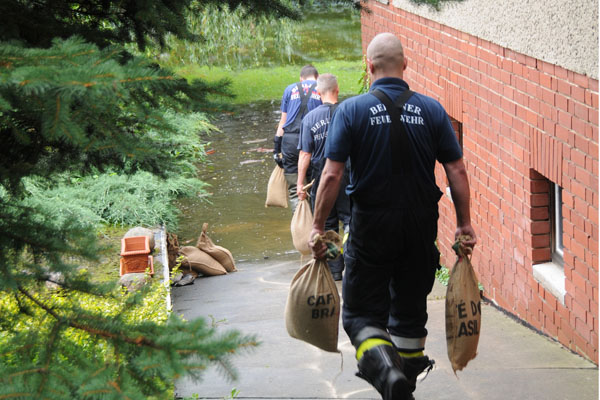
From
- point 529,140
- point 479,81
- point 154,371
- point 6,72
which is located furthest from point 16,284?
point 479,81

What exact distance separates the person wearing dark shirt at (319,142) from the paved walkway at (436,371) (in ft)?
4.01

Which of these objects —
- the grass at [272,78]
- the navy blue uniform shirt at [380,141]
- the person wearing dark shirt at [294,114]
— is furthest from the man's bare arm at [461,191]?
the grass at [272,78]

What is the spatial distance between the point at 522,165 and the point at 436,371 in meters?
2.07

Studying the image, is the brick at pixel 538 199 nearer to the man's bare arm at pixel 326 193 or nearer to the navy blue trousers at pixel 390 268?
the navy blue trousers at pixel 390 268

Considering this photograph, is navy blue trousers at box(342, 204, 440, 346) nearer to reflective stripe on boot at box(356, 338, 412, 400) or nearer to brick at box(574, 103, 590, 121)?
reflective stripe on boot at box(356, 338, 412, 400)

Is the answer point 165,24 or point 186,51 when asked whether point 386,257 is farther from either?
point 186,51

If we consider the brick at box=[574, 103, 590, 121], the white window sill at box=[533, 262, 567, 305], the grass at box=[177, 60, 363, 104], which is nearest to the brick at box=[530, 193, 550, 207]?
Answer: the white window sill at box=[533, 262, 567, 305]

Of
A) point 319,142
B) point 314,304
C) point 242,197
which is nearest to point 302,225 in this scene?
point 319,142

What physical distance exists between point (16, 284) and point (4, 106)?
40.5 inches

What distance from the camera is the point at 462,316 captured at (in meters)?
4.39

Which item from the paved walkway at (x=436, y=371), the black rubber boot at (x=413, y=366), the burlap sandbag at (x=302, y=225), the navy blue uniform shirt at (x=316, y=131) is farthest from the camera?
the burlap sandbag at (x=302, y=225)

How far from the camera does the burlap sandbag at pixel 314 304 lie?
452 centimetres

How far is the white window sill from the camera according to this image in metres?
5.88

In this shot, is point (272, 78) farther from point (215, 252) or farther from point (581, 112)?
point (581, 112)
